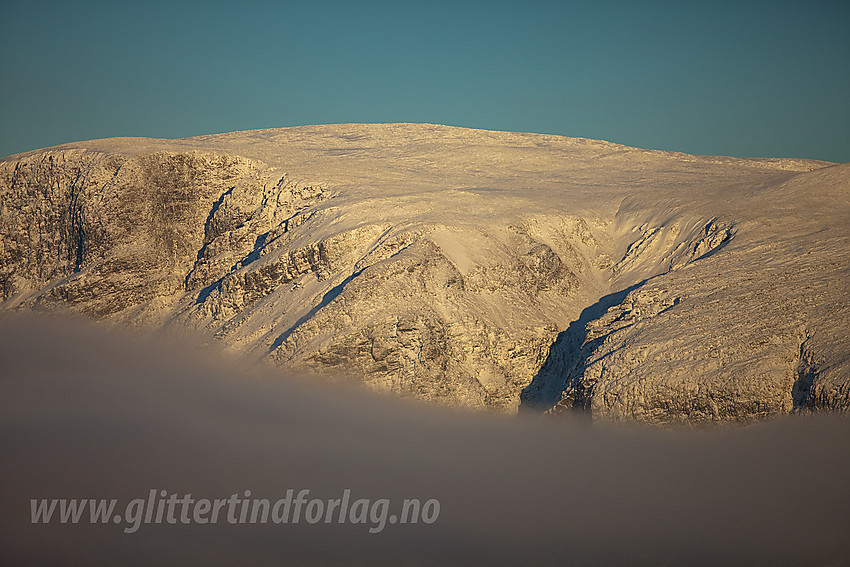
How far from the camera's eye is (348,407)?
191ft

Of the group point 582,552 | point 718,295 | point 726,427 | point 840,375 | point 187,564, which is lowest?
point 187,564

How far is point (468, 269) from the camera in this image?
6688cm

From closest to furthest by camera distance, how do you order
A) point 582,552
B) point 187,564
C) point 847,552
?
point 847,552, point 582,552, point 187,564

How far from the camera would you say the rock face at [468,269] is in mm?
54469

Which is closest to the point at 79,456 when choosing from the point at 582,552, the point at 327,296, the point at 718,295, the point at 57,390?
the point at 57,390

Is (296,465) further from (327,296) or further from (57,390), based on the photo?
(57,390)

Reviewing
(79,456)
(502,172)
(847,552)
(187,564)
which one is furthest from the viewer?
(502,172)

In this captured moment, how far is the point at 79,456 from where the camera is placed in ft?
214

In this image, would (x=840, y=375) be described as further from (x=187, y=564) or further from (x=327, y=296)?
(x=187, y=564)

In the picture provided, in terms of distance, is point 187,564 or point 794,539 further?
point 187,564

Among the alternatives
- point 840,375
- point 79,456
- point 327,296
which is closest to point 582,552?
point 840,375

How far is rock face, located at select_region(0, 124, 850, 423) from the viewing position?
54.5 m

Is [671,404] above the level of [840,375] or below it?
below

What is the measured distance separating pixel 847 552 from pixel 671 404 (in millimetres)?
13378
